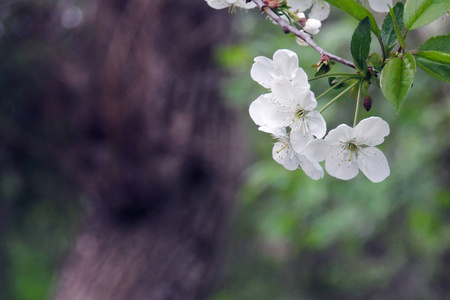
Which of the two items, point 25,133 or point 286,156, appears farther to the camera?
point 25,133

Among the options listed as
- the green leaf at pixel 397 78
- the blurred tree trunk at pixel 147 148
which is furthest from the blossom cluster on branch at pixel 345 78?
the blurred tree trunk at pixel 147 148

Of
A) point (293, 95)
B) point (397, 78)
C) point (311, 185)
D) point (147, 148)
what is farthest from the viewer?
point (147, 148)

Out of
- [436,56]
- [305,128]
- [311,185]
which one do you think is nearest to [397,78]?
[436,56]

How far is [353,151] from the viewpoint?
0.80 meters

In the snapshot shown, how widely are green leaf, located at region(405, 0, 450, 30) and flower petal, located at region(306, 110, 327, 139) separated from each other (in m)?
0.16

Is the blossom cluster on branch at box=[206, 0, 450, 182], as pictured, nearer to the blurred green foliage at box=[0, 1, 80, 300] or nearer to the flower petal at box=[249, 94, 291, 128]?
the flower petal at box=[249, 94, 291, 128]

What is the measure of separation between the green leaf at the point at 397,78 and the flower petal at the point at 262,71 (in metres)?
0.21

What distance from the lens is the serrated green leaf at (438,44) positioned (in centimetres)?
65

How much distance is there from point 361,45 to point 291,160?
215 millimetres

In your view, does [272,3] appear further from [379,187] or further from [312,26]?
[379,187]

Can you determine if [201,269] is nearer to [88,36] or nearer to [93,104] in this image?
[93,104]

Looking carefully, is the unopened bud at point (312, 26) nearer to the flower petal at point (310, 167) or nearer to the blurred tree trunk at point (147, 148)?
the flower petal at point (310, 167)

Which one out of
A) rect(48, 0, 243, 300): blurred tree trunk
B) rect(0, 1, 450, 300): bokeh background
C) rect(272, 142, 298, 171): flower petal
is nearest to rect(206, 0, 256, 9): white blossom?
rect(272, 142, 298, 171): flower petal

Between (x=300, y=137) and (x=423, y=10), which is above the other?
(x=423, y=10)
